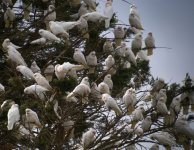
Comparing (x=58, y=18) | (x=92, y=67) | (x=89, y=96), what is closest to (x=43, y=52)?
(x=58, y=18)

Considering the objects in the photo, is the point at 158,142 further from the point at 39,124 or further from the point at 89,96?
the point at 39,124

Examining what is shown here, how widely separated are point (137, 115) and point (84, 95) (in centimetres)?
76

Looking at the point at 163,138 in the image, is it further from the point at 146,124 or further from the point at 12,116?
the point at 12,116

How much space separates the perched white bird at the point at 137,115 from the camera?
6.37 m

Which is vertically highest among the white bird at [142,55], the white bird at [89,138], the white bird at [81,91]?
the white bird at [81,91]

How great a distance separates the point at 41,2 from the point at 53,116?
238 centimetres

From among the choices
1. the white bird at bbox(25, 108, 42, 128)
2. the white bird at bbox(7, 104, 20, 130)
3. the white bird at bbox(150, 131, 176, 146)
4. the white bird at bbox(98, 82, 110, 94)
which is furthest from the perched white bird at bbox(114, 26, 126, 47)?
the white bird at bbox(7, 104, 20, 130)

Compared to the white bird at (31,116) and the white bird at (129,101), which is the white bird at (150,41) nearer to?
the white bird at (129,101)

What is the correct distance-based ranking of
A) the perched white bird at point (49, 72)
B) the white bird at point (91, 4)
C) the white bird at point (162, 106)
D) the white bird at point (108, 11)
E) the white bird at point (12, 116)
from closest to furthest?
the white bird at point (12, 116) < the white bird at point (162, 106) < the perched white bird at point (49, 72) < the white bird at point (108, 11) < the white bird at point (91, 4)

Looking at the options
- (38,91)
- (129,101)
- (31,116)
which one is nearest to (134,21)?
(129,101)

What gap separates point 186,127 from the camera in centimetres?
609

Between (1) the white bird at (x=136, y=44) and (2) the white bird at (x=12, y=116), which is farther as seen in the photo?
(1) the white bird at (x=136, y=44)

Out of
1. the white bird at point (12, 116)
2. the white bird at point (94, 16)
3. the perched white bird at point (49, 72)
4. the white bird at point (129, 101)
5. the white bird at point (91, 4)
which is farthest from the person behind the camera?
the white bird at point (91, 4)

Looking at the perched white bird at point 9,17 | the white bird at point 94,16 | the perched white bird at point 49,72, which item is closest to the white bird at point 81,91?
the perched white bird at point 49,72
